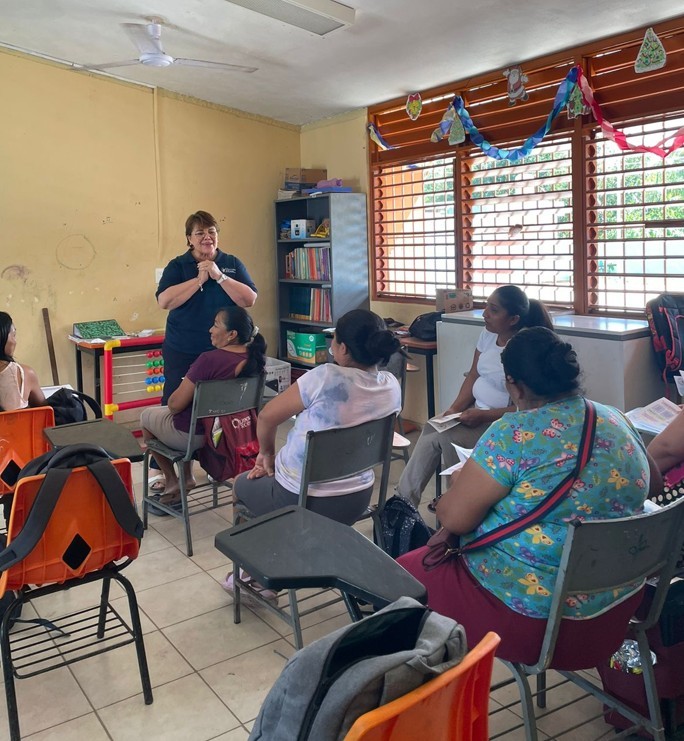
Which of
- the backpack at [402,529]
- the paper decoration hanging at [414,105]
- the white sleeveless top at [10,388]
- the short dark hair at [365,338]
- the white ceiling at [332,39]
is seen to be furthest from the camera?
the paper decoration hanging at [414,105]

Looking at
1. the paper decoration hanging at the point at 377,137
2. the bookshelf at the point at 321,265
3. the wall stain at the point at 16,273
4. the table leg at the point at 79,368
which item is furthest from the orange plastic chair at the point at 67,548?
the paper decoration hanging at the point at 377,137

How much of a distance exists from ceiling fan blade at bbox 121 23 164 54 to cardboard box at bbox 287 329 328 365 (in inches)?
92.3

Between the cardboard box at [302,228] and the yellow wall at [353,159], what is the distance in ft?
1.43

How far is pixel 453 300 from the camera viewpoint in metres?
4.91

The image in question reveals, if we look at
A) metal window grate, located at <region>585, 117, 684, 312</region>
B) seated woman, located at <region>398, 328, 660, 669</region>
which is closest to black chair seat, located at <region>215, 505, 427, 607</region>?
seated woman, located at <region>398, 328, 660, 669</region>

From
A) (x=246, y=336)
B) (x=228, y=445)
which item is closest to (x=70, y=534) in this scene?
(x=228, y=445)

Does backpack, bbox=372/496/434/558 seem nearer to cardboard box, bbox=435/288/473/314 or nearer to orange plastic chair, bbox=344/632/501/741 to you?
orange plastic chair, bbox=344/632/501/741

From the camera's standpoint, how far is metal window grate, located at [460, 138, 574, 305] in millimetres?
4406

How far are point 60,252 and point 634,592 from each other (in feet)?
15.5

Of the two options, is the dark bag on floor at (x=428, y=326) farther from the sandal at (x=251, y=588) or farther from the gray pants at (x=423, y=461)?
the sandal at (x=251, y=588)

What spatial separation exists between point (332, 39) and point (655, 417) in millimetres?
2894

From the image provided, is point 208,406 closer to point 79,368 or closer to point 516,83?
point 79,368

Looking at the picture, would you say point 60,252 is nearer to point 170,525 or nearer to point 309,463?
point 170,525

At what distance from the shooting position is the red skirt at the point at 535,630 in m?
1.73
